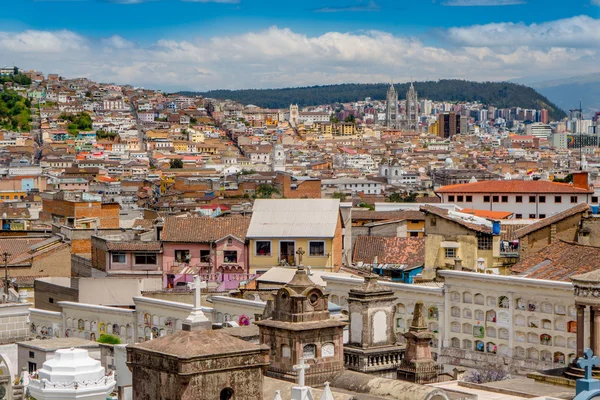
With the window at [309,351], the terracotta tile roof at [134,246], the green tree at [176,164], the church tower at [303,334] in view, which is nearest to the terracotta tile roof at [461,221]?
the terracotta tile roof at [134,246]

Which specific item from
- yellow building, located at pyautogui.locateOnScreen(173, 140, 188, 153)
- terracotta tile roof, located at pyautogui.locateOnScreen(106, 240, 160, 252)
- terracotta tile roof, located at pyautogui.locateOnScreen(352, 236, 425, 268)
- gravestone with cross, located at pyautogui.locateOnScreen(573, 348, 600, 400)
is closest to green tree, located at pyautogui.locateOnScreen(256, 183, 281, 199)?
terracotta tile roof, located at pyautogui.locateOnScreen(352, 236, 425, 268)

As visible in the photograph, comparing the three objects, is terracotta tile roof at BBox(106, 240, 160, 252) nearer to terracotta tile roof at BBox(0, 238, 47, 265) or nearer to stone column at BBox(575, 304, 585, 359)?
terracotta tile roof at BBox(0, 238, 47, 265)

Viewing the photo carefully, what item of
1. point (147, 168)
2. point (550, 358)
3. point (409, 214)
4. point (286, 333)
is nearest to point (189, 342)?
point (286, 333)

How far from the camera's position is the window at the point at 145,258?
36.4 metres

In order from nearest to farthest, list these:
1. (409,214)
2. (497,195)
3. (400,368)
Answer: (400,368) < (409,214) < (497,195)

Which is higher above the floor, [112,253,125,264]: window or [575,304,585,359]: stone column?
[575,304,585,359]: stone column

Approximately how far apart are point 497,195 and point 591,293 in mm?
40383

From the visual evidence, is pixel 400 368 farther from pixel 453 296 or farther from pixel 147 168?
pixel 147 168

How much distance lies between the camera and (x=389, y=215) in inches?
1950

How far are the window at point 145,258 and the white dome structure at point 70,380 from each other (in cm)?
2385

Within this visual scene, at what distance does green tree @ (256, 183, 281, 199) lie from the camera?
103819mm

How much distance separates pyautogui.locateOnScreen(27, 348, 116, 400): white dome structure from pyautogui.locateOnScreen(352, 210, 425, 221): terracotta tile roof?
111ft

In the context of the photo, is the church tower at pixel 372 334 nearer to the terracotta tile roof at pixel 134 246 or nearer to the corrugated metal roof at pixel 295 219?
the corrugated metal roof at pixel 295 219

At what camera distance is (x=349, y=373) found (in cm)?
1756
